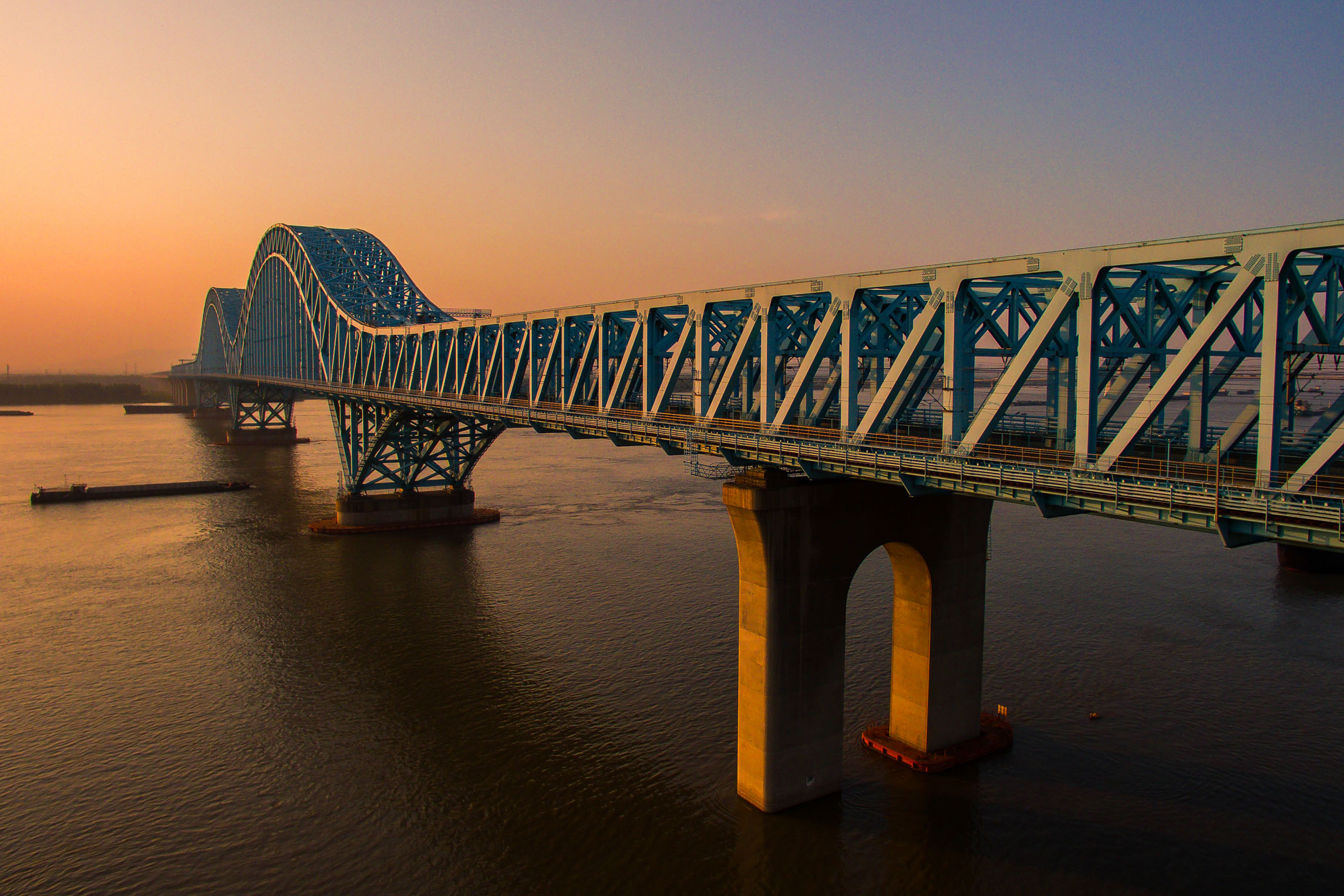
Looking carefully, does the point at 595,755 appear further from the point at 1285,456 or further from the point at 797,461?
the point at 1285,456

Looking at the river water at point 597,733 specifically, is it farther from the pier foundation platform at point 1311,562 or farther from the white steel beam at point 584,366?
the white steel beam at point 584,366

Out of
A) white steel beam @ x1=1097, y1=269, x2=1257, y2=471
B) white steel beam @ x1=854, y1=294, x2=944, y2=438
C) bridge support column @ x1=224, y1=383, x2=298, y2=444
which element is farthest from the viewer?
bridge support column @ x1=224, y1=383, x2=298, y2=444

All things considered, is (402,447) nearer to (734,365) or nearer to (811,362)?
(734,365)

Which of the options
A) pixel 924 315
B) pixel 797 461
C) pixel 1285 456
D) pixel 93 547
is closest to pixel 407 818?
pixel 797 461

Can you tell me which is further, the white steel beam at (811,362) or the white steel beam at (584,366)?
the white steel beam at (584,366)

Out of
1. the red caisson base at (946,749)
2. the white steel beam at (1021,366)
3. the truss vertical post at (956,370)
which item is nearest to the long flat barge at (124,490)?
the red caisson base at (946,749)

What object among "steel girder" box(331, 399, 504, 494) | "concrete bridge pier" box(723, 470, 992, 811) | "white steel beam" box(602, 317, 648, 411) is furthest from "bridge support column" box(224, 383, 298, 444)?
"concrete bridge pier" box(723, 470, 992, 811)

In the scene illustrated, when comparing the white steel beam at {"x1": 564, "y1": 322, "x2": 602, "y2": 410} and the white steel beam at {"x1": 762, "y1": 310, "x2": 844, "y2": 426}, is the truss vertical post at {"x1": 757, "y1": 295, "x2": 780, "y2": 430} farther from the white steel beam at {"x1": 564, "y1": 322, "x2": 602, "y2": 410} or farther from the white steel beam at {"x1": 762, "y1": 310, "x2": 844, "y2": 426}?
the white steel beam at {"x1": 564, "y1": 322, "x2": 602, "y2": 410}
